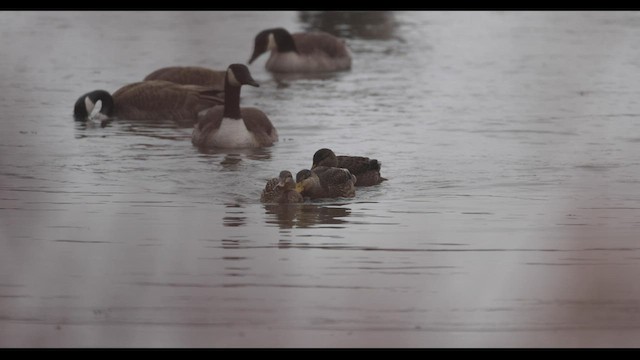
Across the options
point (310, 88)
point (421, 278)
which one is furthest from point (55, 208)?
point (310, 88)

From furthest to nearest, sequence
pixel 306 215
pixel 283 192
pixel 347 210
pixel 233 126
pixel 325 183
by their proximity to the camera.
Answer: pixel 233 126
pixel 325 183
pixel 283 192
pixel 347 210
pixel 306 215

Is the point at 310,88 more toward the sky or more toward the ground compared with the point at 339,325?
more toward the ground

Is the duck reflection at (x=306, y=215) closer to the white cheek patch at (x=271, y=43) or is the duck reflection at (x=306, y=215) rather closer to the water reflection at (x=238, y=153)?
the water reflection at (x=238, y=153)

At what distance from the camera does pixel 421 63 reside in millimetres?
22578

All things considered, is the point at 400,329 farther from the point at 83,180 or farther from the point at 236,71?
the point at 236,71

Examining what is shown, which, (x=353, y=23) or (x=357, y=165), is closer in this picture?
(x=357, y=165)

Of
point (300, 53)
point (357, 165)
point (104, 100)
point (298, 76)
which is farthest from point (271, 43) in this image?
point (357, 165)

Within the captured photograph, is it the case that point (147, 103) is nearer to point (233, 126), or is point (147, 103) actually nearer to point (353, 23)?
point (233, 126)

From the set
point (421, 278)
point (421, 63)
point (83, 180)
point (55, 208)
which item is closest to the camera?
point (421, 278)

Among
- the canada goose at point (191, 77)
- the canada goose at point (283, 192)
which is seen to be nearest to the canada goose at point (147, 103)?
the canada goose at point (191, 77)

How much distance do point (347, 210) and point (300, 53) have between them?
11.1 meters

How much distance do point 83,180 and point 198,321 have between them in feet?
19.6

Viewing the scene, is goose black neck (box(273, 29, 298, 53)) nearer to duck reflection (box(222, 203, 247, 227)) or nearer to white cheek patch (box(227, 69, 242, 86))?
white cheek patch (box(227, 69, 242, 86))

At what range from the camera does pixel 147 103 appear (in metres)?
17.8
